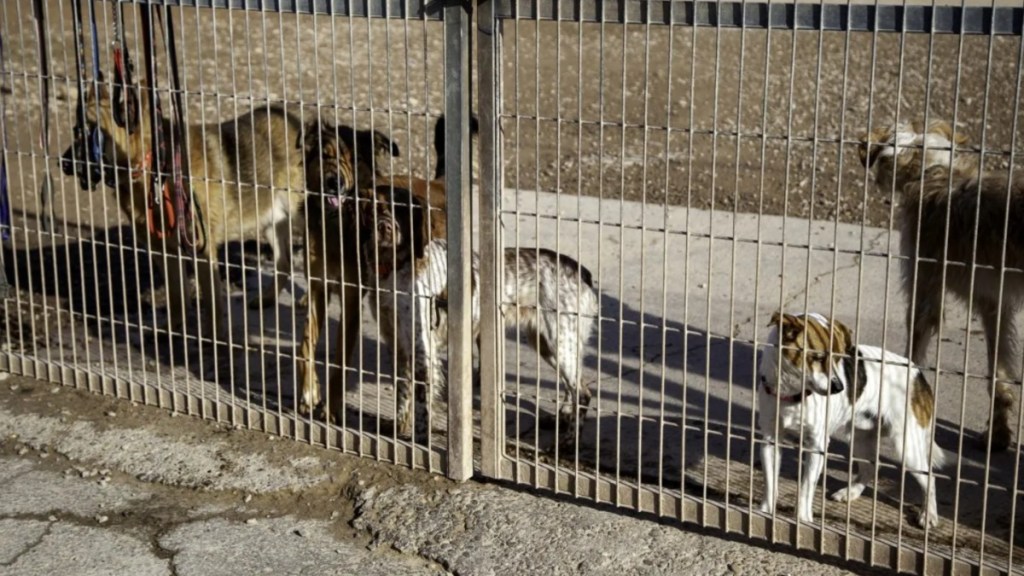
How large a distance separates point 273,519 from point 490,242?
1.40 metres

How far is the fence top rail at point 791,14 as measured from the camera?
160 inches

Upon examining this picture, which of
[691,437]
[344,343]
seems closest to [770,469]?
[691,437]

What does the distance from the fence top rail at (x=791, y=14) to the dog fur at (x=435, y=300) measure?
1274mm

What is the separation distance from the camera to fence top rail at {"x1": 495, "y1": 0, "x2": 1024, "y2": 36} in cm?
407

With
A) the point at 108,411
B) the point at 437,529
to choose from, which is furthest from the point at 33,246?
the point at 437,529

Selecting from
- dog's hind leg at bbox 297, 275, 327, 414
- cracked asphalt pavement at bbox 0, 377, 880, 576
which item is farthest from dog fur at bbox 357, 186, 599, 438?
cracked asphalt pavement at bbox 0, 377, 880, 576

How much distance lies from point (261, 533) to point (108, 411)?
1531 mm

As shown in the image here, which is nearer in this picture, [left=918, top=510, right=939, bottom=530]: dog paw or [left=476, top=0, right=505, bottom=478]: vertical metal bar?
[left=476, top=0, right=505, bottom=478]: vertical metal bar

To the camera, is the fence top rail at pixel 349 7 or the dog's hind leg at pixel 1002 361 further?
the dog's hind leg at pixel 1002 361

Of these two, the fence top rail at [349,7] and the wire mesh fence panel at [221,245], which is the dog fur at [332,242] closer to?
the wire mesh fence panel at [221,245]

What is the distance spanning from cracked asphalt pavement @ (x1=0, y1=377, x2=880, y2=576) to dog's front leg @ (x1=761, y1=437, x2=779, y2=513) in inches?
7.9

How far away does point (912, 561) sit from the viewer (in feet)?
15.0

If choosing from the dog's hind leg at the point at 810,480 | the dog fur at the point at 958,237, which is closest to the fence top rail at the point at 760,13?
the dog fur at the point at 958,237

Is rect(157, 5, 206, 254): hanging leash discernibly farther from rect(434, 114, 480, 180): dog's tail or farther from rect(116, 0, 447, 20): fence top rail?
rect(434, 114, 480, 180): dog's tail
